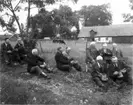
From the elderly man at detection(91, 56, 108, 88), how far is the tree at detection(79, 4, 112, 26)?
50163 mm

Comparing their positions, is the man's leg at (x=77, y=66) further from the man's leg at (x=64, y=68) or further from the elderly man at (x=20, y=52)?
the elderly man at (x=20, y=52)

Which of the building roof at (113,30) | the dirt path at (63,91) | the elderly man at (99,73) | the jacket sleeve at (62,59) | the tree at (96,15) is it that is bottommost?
the dirt path at (63,91)

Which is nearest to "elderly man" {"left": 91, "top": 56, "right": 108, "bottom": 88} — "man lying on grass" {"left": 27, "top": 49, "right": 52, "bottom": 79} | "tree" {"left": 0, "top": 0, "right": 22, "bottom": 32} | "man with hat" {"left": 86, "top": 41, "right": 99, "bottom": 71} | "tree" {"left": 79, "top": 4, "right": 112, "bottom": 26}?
"man with hat" {"left": 86, "top": 41, "right": 99, "bottom": 71}

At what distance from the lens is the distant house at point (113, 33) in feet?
134

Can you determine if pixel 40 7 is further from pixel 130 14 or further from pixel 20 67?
pixel 130 14

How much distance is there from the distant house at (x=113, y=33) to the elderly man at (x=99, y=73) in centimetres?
3455

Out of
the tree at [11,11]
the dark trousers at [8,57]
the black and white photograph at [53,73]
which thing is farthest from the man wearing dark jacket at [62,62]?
the tree at [11,11]

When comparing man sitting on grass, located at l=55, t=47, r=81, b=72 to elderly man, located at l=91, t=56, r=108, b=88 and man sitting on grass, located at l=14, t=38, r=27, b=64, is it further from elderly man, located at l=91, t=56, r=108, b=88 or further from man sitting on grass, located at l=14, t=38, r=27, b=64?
man sitting on grass, located at l=14, t=38, r=27, b=64

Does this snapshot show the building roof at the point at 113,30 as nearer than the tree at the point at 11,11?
No

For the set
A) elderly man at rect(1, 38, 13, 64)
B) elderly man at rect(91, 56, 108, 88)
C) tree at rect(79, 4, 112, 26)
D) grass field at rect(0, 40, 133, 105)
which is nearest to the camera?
grass field at rect(0, 40, 133, 105)

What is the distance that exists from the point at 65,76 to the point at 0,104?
2907 mm

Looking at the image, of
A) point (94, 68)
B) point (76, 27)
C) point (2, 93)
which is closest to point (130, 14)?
point (76, 27)

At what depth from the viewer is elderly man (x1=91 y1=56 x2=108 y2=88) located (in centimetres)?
644

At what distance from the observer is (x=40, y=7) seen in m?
10.3
